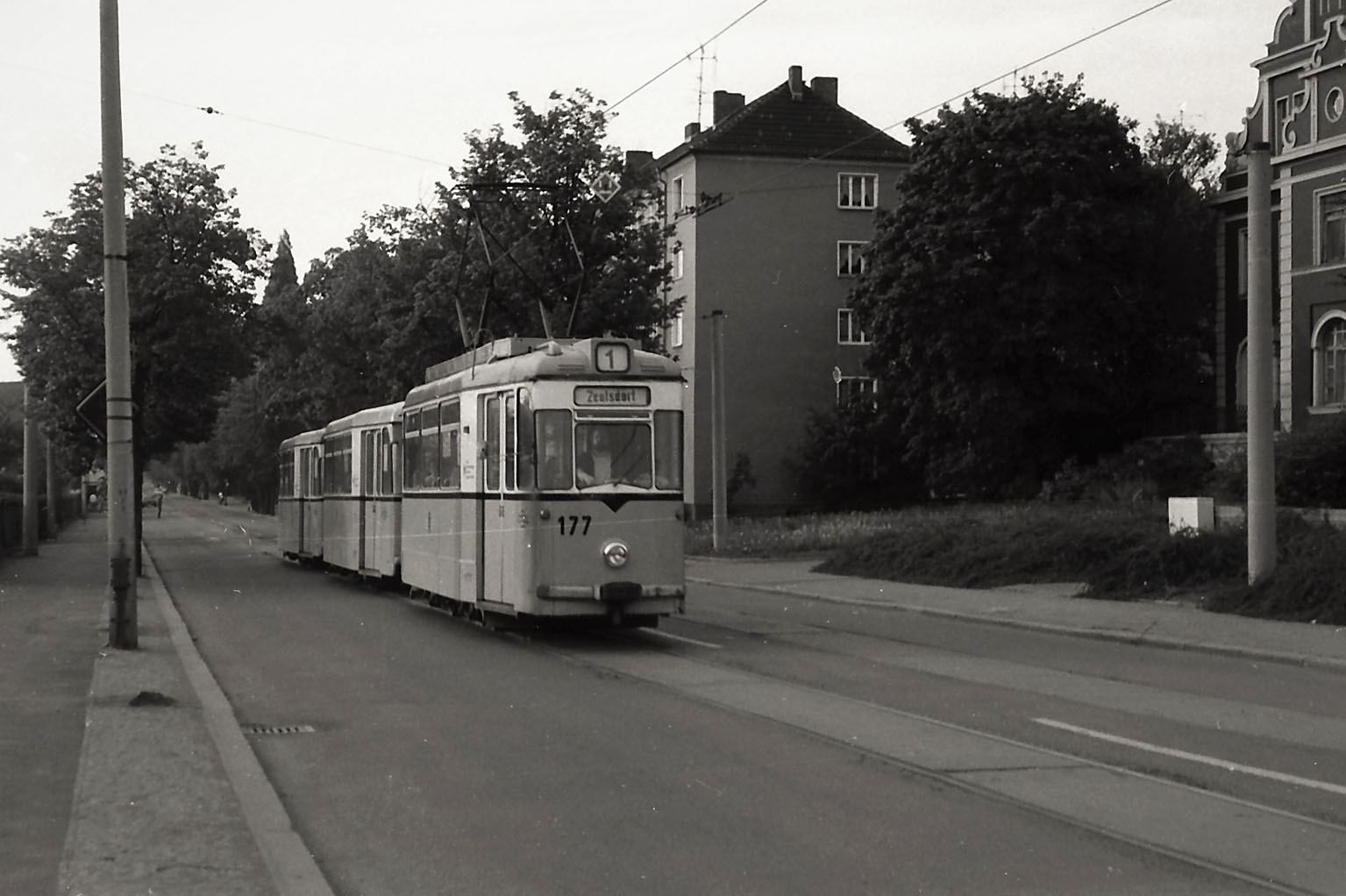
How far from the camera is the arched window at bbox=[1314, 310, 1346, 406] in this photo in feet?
144

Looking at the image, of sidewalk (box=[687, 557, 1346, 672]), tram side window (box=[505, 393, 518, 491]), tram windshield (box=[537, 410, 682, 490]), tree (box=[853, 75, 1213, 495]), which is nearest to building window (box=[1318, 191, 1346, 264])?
tree (box=[853, 75, 1213, 495])

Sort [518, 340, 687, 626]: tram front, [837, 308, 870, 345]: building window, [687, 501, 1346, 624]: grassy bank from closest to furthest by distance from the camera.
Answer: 1. [518, 340, 687, 626]: tram front
2. [687, 501, 1346, 624]: grassy bank
3. [837, 308, 870, 345]: building window

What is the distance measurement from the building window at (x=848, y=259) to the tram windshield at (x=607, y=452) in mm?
47625

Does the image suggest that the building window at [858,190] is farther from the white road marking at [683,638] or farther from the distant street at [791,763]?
the distant street at [791,763]

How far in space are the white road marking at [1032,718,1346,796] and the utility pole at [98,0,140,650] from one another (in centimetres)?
945

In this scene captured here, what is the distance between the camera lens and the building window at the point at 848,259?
64.5 meters

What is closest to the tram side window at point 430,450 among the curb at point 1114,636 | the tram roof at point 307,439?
the curb at point 1114,636

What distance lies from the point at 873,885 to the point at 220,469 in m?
110

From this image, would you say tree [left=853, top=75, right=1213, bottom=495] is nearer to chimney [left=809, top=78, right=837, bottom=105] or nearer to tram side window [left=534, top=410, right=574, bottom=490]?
chimney [left=809, top=78, right=837, bottom=105]

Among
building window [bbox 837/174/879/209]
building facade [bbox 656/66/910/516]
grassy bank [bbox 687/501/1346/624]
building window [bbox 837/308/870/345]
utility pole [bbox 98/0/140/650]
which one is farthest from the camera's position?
building window [bbox 837/308/870/345]

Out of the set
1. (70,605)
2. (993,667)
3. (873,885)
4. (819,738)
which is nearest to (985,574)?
(993,667)

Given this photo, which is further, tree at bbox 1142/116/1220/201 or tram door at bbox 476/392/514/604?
tree at bbox 1142/116/1220/201

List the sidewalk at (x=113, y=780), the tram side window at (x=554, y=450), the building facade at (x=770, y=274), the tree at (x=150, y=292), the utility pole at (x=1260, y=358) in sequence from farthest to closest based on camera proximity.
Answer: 1. the building facade at (x=770, y=274)
2. the tree at (x=150, y=292)
3. the utility pole at (x=1260, y=358)
4. the tram side window at (x=554, y=450)
5. the sidewalk at (x=113, y=780)

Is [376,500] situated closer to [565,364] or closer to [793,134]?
[565,364]
